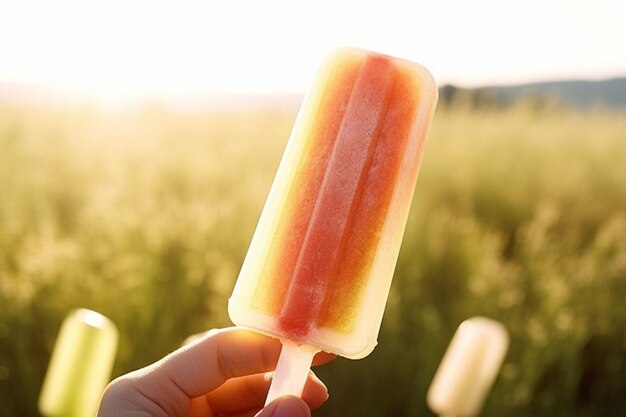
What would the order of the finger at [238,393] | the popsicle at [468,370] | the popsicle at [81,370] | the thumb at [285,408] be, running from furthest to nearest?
1. the popsicle at [468,370]
2. the popsicle at [81,370]
3. the finger at [238,393]
4. the thumb at [285,408]

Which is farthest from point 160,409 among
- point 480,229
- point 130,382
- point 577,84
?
point 577,84

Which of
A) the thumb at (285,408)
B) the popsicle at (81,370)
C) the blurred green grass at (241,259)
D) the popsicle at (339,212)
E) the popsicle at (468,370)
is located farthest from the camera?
the blurred green grass at (241,259)

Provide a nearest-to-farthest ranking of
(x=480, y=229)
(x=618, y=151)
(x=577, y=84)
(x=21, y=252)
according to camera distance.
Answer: (x=21, y=252) < (x=480, y=229) < (x=618, y=151) < (x=577, y=84)

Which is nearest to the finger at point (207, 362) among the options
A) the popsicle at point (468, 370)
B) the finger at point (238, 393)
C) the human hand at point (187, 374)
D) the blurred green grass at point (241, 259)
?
the human hand at point (187, 374)

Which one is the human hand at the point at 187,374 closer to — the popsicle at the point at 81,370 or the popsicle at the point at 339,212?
the popsicle at the point at 339,212

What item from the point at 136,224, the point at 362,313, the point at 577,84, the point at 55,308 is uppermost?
the point at 577,84

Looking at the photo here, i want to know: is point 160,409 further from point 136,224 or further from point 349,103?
point 136,224

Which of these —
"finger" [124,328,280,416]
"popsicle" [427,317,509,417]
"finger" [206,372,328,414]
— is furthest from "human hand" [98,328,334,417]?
"popsicle" [427,317,509,417]

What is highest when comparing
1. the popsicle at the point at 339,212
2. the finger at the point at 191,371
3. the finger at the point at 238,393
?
the popsicle at the point at 339,212
